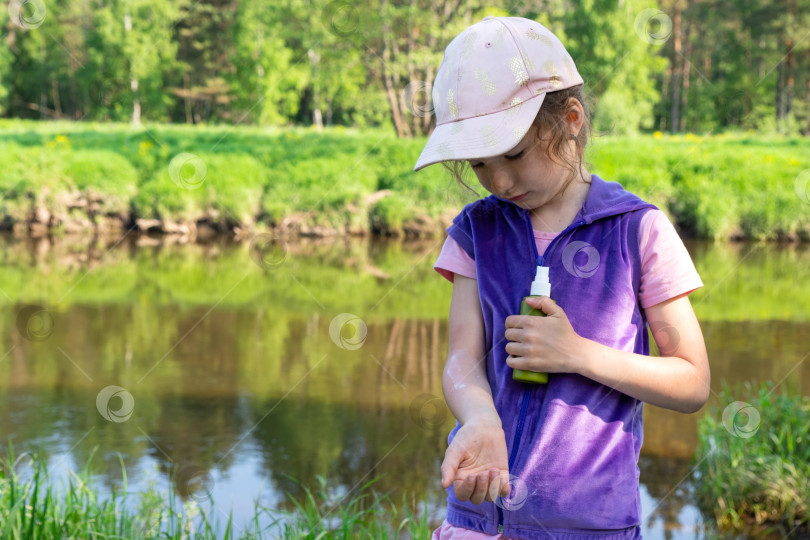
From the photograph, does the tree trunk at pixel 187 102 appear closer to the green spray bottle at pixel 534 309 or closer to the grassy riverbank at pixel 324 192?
the grassy riverbank at pixel 324 192

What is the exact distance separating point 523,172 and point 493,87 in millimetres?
129

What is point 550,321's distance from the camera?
1.08m

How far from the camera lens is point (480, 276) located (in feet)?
3.95

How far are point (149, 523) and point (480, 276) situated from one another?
2.00 m

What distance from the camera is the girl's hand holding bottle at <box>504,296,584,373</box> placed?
1069mm

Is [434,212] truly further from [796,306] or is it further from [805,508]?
[805,508]

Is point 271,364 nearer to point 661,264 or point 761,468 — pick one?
point 761,468

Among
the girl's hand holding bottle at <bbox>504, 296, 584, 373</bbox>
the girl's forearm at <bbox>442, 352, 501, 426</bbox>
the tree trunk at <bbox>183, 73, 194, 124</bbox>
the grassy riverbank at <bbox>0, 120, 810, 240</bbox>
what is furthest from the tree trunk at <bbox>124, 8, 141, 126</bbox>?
the girl's hand holding bottle at <bbox>504, 296, 584, 373</bbox>

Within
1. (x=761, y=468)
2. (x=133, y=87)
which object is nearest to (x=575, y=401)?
(x=761, y=468)

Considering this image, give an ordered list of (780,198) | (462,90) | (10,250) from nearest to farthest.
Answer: (462,90)
(10,250)
(780,198)

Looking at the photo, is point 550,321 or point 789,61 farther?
point 789,61

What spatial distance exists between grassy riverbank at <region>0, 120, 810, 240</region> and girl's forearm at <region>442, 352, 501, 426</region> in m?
9.80

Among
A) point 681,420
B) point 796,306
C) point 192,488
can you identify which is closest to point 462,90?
point 192,488

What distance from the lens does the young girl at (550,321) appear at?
1077 mm
